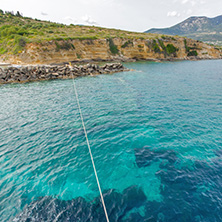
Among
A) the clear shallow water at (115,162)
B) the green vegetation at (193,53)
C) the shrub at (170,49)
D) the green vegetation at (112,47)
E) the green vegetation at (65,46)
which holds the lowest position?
the green vegetation at (193,53)

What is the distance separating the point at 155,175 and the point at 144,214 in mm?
2903

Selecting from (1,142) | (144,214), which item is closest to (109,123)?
(144,214)

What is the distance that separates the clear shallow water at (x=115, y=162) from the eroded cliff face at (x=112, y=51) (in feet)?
165

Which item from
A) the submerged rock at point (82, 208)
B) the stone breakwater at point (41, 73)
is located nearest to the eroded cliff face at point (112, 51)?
the stone breakwater at point (41, 73)

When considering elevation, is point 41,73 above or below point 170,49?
above

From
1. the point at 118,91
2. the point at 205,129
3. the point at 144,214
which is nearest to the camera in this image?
the point at 144,214

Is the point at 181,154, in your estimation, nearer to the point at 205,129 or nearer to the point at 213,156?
the point at 213,156

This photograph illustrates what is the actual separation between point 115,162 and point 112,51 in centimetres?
8009

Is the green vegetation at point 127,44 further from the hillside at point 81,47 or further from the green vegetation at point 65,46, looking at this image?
the green vegetation at point 65,46

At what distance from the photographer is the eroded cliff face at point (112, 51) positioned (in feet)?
199

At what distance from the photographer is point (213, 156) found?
36.8ft

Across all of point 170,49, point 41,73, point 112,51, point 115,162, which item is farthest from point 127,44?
point 115,162

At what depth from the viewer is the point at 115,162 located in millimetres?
10891

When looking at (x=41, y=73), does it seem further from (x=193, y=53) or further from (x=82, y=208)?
(x=193, y=53)
